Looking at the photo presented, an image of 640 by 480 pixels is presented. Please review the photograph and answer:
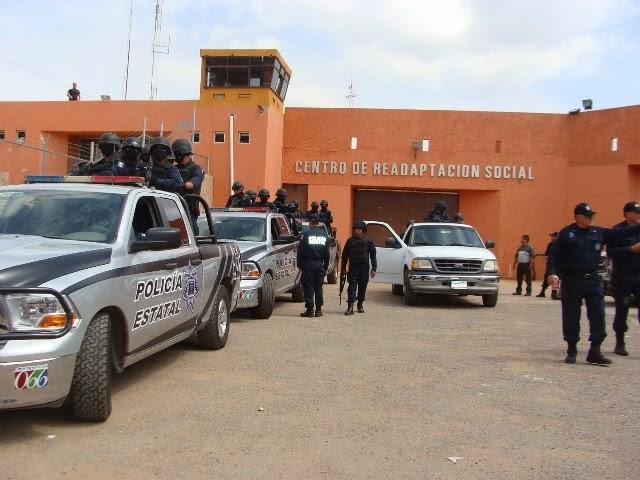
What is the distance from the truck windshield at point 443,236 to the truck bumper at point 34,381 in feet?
34.2

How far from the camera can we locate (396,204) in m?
28.7

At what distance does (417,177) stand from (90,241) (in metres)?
23.3

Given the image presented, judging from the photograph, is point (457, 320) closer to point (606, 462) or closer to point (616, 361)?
point (616, 361)

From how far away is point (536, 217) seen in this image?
2719cm

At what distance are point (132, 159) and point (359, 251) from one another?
16.7 feet

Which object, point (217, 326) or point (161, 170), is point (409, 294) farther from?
point (161, 170)

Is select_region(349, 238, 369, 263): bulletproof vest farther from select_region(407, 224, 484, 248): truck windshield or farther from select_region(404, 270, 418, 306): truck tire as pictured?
select_region(407, 224, 484, 248): truck windshield

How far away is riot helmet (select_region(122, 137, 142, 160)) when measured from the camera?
7.51m

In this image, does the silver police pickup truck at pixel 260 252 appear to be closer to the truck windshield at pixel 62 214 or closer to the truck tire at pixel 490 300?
the truck tire at pixel 490 300

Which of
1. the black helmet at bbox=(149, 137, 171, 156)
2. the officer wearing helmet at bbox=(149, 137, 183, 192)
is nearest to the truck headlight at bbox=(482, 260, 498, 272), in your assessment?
the officer wearing helmet at bbox=(149, 137, 183, 192)

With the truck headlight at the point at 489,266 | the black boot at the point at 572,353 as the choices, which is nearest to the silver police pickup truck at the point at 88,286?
the black boot at the point at 572,353

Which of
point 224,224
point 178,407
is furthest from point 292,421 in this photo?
point 224,224

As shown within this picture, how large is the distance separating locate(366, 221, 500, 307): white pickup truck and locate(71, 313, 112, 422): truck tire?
882cm

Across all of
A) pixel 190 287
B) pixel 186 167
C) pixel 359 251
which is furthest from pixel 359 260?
pixel 190 287
